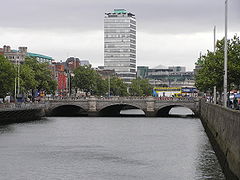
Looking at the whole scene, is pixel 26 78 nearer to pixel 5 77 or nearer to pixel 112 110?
pixel 112 110

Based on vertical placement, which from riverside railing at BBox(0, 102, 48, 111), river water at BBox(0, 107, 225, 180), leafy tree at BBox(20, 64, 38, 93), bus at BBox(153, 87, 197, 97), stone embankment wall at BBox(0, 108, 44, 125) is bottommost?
river water at BBox(0, 107, 225, 180)

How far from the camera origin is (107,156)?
161 feet

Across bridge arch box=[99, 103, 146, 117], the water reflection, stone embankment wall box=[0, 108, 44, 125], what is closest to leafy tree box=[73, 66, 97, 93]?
bridge arch box=[99, 103, 146, 117]

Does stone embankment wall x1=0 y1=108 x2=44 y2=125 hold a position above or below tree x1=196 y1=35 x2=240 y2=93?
below

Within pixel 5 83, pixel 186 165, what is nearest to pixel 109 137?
pixel 186 165

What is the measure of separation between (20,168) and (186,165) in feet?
39.4

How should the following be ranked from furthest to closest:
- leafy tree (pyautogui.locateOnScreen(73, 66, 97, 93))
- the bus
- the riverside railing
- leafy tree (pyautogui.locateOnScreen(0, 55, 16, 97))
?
leafy tree (pyautogui.locateOnScreen(73, 66, 97, 93)) < the bus < leafy tree (pyautogui.locateOnScreen(0, 55, 16, 97)) < the riverside railing

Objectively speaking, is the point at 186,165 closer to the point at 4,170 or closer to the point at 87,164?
the point at 87,164

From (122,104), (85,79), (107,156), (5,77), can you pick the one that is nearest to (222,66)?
(107,156)

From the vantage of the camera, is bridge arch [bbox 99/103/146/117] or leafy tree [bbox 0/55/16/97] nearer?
leafy tree [bbox 0/55/16/97]

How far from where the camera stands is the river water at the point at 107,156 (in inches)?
1563

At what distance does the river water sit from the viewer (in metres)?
39.7

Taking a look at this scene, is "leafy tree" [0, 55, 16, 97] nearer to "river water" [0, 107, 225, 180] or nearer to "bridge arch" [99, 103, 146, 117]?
"bridge arch" [99, 103, 146, 117]

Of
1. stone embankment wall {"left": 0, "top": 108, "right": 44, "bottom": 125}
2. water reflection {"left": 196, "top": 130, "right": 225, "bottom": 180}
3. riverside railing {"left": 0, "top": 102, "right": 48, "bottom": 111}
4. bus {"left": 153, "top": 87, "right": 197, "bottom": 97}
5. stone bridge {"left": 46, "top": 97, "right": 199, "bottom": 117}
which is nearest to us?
water reflection {"left": 196, "top": 130, "right": 225, "bottom": 180}
